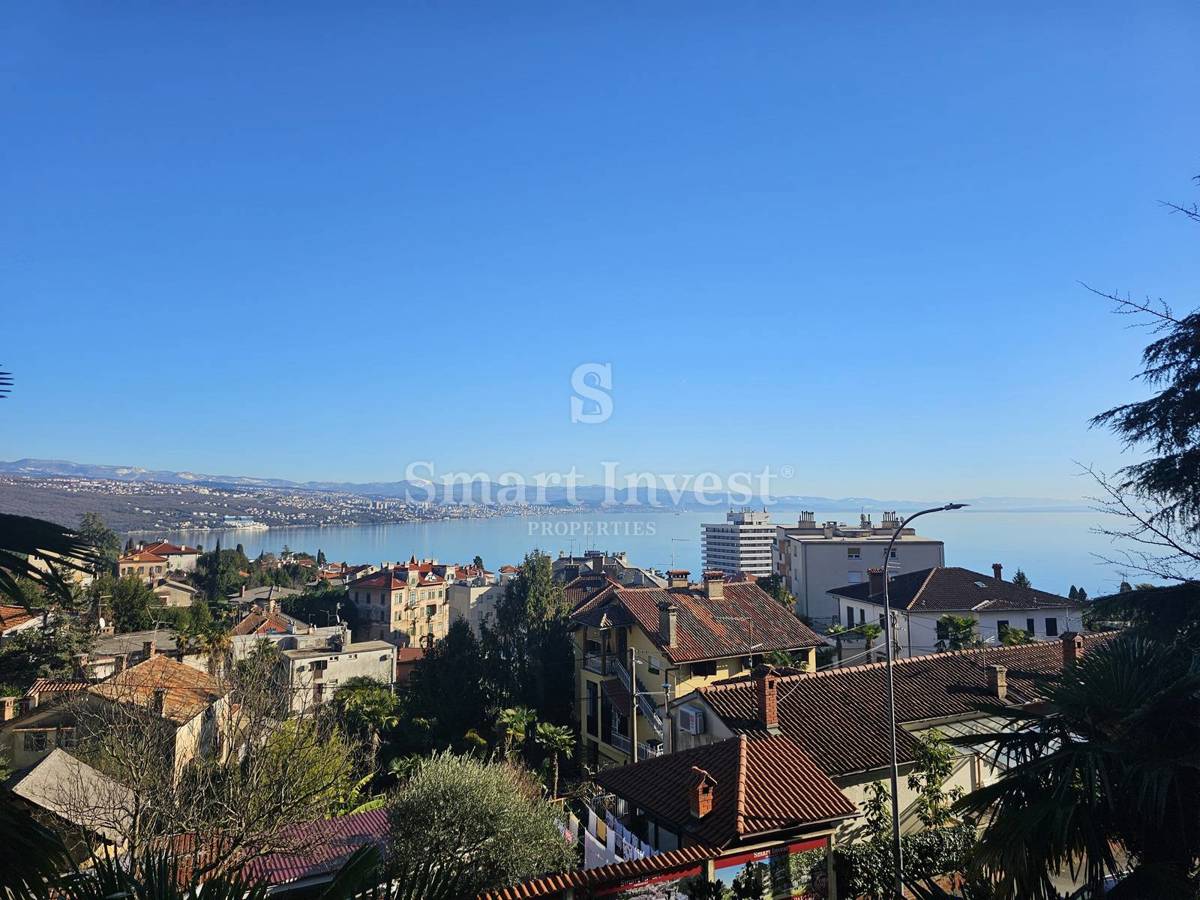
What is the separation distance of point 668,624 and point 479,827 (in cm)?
1368

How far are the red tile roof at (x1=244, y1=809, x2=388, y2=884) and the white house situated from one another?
24.6 meters

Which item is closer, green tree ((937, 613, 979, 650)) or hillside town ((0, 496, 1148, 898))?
hillside town ((0, 496, 1148, 898))

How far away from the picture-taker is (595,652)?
1148 inches

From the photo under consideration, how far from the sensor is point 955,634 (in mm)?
29781

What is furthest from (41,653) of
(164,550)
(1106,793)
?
(164,550)

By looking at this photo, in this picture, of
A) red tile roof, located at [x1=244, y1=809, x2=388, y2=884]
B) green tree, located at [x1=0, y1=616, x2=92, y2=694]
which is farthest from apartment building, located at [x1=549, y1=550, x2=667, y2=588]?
red tile roof, located at [x1=244, y1=809, x2=388, y2=884]

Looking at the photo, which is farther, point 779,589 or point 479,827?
point 779,589

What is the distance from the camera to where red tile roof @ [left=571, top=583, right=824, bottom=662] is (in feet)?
87.6

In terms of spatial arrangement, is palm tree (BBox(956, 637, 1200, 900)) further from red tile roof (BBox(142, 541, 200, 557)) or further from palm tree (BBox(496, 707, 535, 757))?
red tile roof (BBox(142, 541, 200, 557))

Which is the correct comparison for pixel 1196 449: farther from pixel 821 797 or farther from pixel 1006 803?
pixel 821 797

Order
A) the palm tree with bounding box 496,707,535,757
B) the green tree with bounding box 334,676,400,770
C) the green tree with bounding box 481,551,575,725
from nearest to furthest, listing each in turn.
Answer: the palm tree with bounding box 496,707,535,757, the green tree with bounding box 334,676,400,770, the green tree with bounding box 481,551,575,725

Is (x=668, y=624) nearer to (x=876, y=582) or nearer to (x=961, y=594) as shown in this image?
(x=876, y=582)

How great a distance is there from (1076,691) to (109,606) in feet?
170

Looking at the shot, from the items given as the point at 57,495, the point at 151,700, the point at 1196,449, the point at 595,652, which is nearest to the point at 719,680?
the point at 595,652
